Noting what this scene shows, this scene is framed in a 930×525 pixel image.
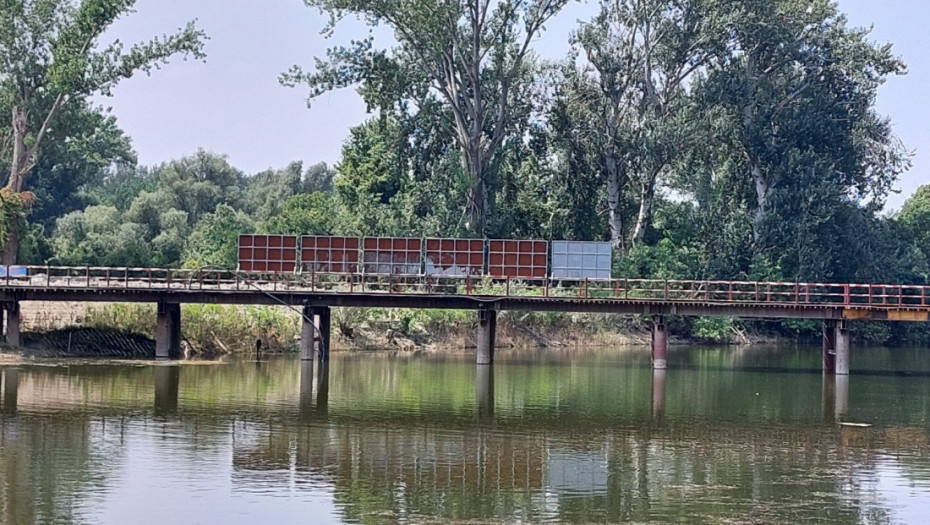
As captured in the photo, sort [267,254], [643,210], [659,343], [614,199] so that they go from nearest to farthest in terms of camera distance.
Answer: [659,343]
[267,254]
[614,199]
[643,210]

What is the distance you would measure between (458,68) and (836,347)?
31726mm

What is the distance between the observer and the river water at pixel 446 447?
27.5 metres

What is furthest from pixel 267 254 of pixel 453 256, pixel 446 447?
pixel 446 447

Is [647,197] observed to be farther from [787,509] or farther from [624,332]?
[787,509]

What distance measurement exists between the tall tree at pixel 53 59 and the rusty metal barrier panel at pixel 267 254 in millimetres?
19457

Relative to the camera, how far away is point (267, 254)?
65.2 metres

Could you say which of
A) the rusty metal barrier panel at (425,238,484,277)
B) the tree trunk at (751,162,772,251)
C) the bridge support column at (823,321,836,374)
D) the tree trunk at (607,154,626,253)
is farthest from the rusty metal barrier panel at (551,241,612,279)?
the tree trunk at (751,162,772,251)

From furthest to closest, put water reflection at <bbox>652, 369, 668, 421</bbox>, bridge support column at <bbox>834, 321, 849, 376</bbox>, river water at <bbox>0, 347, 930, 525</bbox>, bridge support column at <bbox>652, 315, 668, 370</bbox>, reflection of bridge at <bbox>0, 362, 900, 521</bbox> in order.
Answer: bridge support column at <bbox>652, 315, 668, 370</bbox> → bridge support column at <bbox>834, 321, 849, 376</bbox> → water reflection at <bbox>652, 369, 668, 421</bbox> → reflection of bridge at <bbox>0, 362, 900, 521</bbox> → river water at <bbox>0, 347, 930, 525</bbox>

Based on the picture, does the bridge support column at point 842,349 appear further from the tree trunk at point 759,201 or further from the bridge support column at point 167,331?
the bridge support column at point 167,331

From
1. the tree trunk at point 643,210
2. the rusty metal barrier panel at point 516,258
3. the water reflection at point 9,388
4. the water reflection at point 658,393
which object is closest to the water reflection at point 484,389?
the rusty metal barrier panel at point 516,258

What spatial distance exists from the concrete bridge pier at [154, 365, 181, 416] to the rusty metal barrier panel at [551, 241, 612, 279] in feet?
64.7

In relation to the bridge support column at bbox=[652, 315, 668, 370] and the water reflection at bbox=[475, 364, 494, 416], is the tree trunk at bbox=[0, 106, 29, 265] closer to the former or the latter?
the water reflection at bbox=[475, 364, 494, 416]

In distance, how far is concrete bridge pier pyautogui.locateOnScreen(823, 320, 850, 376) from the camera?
6081 cm

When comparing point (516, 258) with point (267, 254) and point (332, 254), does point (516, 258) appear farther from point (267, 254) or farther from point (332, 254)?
point (267, 254)
